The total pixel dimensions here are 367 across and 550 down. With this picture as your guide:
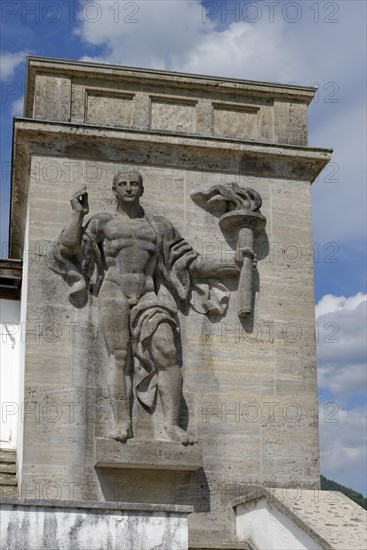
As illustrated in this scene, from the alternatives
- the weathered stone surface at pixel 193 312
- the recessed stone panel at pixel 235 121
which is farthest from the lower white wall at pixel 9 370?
the recessed stone panel at pixel 235 121

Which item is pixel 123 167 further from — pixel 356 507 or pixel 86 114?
pixel 356 507

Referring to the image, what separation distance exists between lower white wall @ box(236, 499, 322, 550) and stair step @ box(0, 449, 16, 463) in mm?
3534

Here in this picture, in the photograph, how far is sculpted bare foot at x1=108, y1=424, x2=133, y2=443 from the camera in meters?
13.1

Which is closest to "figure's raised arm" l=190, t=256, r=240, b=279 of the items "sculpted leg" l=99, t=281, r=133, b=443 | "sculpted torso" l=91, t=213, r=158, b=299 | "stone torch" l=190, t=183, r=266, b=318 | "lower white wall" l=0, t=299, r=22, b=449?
"stone torch" l=190, t=183, r=266, b=318

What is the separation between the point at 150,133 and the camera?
14.6 meters

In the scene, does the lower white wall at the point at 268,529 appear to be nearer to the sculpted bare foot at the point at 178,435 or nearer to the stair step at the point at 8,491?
the sculpted bare foot at the point at 178,435

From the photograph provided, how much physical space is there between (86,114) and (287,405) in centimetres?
485

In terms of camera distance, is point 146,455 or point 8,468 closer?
point 146,455

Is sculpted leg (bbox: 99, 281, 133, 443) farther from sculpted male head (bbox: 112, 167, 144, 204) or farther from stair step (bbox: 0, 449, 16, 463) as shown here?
stair step (bbox: 0, 449, 16, 463)

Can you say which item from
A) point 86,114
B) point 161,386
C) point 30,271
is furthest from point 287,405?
point 86,114

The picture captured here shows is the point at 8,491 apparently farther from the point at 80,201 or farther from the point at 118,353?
the point at 80,201

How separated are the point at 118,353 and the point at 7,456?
2.91m

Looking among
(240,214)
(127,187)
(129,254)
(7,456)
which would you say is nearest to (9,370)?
(7,456)

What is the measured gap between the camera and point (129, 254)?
45.3 feet
